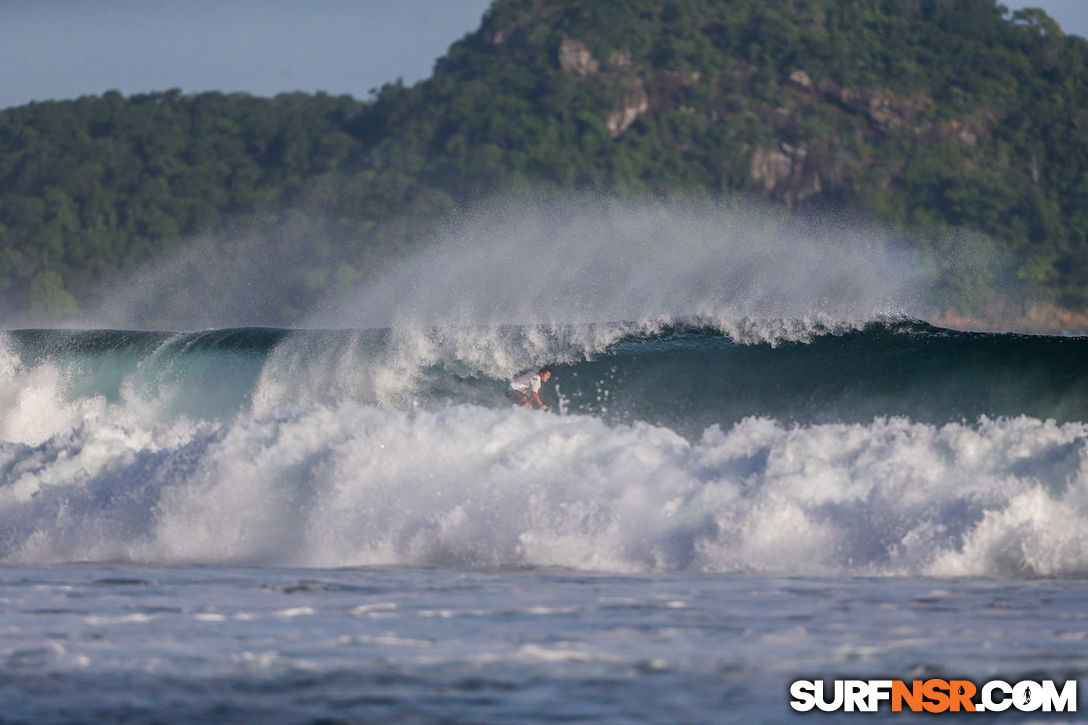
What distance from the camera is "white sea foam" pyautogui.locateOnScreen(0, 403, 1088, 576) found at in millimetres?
10812

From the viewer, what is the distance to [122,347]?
2288 cm

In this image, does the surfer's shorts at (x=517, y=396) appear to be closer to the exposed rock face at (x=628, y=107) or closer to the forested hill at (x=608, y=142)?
the forested hill at (x=608, y=142)

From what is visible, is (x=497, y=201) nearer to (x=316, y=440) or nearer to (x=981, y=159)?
(x=981, y=159)

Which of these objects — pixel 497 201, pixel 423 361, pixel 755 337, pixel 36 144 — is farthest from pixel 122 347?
pixel 36 144

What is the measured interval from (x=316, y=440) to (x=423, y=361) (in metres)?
6.39

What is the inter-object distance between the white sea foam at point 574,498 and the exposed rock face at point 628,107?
97285 mm

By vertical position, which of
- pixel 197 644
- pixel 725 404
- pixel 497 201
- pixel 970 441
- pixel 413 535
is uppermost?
pixel 497 201

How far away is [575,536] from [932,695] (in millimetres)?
4744

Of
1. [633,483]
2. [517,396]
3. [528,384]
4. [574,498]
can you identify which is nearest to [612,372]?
[517,396]

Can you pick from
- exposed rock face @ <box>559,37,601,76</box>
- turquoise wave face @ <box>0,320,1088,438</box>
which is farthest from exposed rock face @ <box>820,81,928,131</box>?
turquoise wave face @ <box>0,320,1088,438</box>

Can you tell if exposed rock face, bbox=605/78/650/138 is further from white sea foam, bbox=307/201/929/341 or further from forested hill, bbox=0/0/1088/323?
white sea foam, bbox=307/201/929/341

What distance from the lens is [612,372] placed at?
18.5 m

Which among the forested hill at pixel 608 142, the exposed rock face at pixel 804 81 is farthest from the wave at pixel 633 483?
the exposed rock face at pixel 804 81

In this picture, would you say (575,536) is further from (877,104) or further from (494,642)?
(877,104)
